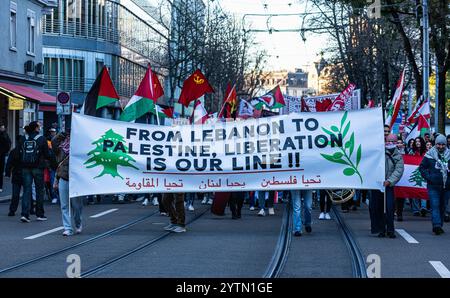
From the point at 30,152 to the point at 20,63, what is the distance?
2265 cm

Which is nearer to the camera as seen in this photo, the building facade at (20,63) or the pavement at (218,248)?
the pavement at (218,248)

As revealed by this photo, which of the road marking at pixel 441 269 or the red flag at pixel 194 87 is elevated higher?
the red flag at pixel 194 87

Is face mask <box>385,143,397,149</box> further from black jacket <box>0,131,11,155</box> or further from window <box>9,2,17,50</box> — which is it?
window <box>9,2,17,50</box>

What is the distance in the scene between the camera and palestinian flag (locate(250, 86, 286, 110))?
1284 inches

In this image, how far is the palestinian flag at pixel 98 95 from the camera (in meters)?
17.4

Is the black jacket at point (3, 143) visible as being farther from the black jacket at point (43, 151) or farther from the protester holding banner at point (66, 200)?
the protester holding banner at point (66, 200)

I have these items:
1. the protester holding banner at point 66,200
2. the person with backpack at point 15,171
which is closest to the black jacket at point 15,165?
the person with backpack at point 15,171

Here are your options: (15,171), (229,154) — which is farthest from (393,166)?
(15,171)

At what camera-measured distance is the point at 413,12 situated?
126ft

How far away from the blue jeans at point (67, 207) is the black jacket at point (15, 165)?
2775 mm

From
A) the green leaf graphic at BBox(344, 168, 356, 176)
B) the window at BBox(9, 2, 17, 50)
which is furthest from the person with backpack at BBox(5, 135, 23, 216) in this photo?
the window at BBox(9, 2, 17, 50)

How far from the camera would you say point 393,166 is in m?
16.2

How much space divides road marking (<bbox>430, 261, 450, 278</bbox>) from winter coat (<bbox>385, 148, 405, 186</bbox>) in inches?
135

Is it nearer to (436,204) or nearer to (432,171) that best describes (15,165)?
(432,171)
